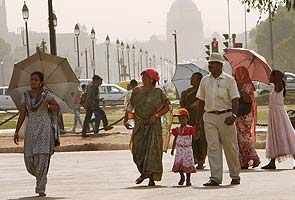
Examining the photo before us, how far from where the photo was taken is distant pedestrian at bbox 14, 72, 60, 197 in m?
12.0

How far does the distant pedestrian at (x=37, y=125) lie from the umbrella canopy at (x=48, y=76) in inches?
150

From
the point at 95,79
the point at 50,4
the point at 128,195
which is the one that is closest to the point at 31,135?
the point at 128,195

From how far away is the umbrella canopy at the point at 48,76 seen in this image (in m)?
17.3

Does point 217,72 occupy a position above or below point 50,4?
below

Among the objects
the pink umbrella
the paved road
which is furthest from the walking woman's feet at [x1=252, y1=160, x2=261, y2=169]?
the pink umbrella

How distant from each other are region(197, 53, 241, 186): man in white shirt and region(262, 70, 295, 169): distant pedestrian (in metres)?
3.00

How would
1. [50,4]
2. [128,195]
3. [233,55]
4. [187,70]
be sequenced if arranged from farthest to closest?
[187,70] → [50,4] → [233,55] → [128,195]

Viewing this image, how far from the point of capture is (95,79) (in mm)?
25297

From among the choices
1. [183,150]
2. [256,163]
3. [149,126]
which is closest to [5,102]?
[256,163]

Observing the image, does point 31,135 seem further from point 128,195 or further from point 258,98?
point 258,98

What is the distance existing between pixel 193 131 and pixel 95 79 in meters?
12.2

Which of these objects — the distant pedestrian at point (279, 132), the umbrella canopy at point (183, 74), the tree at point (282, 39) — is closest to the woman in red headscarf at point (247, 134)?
the distant pedestrian at point (279, 132)

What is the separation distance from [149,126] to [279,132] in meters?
3.24

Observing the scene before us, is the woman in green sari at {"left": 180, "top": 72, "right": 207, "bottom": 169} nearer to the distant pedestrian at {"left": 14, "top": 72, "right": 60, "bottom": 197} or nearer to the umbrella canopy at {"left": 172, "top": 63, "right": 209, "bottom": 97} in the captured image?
the distant pedestrian at {"left": 14, "top": 72, "right": 60, "bottom": 197}
